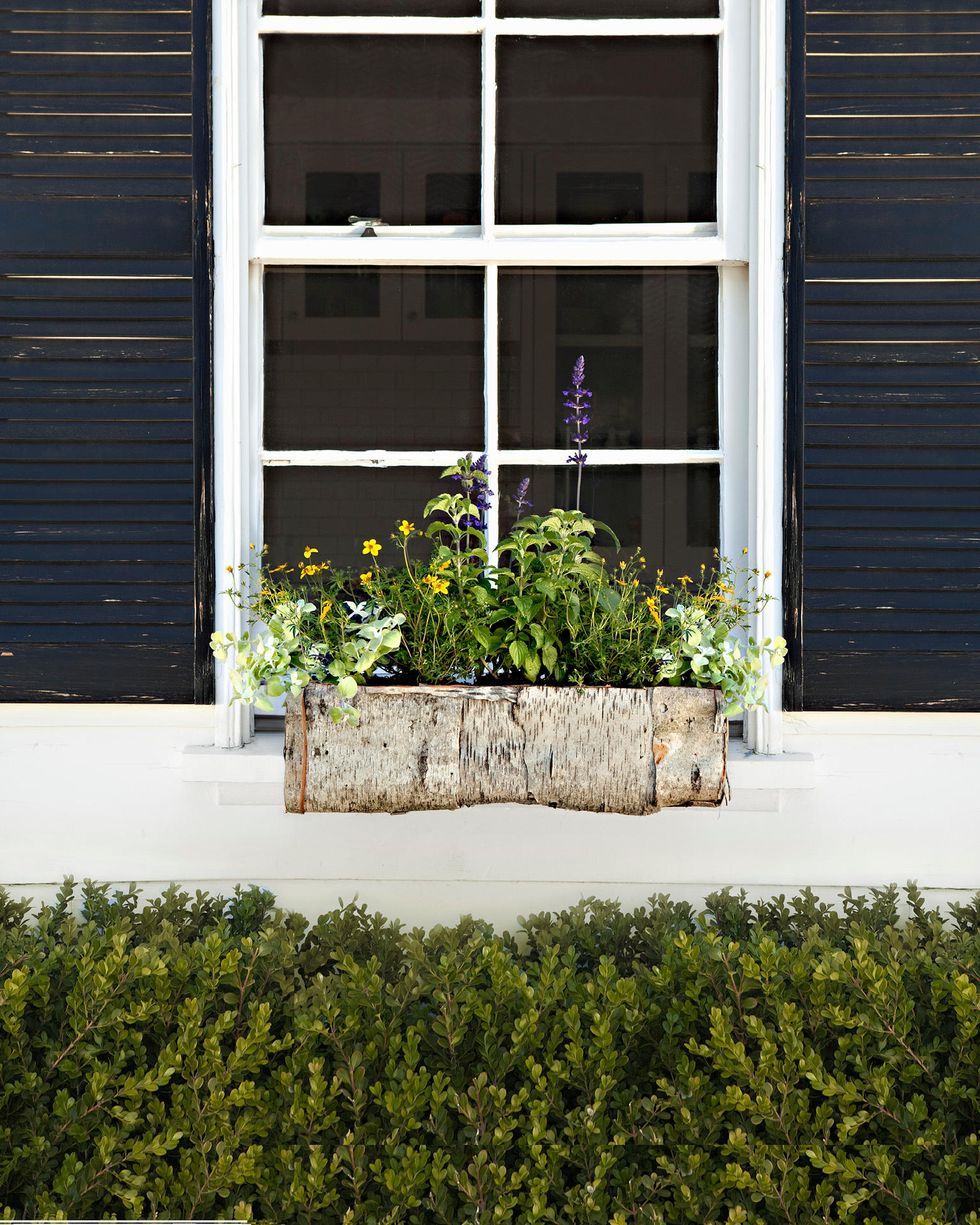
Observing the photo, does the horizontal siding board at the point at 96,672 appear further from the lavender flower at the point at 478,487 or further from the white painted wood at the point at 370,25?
the white painted wood at the point at 370,25

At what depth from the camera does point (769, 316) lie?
7.18 feet

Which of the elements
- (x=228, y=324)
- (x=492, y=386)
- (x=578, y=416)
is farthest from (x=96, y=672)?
(x=578, y=416)

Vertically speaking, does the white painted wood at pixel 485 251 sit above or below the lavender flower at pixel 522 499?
above

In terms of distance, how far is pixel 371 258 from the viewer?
7.38 ft

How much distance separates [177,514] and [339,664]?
1.85 feet

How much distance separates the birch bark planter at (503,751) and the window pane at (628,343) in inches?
26.8

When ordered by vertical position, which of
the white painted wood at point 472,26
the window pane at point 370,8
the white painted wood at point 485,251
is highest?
the window pane at point 370,8

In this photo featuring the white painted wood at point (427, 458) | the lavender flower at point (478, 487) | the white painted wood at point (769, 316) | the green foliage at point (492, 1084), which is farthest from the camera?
the white painted wood at point (427, 458)

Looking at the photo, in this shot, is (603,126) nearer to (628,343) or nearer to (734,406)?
(628,343)

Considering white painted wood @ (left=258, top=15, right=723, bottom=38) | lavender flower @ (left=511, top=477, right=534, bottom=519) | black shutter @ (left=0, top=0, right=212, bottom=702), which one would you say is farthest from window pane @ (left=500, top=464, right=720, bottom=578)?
white painted wood @ (left=258, top=15, right=723, bottom=38)

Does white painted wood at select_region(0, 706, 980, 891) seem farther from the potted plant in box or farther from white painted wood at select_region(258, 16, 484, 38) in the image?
white painted wood at select_region(258, 16, 484, 38)

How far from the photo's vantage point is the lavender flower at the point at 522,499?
6.85 feet

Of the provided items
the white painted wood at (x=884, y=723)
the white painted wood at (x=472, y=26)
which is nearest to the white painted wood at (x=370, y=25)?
the white painted wood at (x=472, y=26)

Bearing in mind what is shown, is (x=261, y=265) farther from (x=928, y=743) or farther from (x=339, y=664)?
(x=928, y=743)
